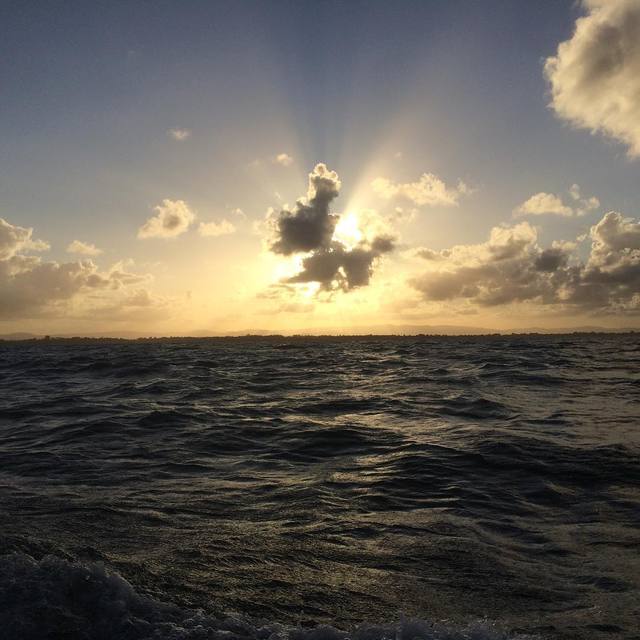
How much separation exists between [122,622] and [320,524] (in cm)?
315

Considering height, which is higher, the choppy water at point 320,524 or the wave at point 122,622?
the wave at point 122,622

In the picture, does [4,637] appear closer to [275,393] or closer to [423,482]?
[423,482]

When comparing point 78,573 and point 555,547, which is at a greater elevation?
point 78,573

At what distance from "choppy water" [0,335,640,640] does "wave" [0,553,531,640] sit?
16 mm

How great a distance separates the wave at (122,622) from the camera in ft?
12.7

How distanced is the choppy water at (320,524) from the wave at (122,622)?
2 centimetres

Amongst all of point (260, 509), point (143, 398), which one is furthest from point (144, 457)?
point (143, 398)

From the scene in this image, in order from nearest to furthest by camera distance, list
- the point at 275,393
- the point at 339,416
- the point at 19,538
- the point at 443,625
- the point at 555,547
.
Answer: the point at 443,625 < the point at 19,538 < the point at 555,547 < the point at 339,416 < the point at 275,393

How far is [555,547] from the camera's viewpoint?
609cm

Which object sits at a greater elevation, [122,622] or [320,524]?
[122,622]

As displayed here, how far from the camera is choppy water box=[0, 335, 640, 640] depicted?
14.1 feet

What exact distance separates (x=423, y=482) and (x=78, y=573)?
592 cm

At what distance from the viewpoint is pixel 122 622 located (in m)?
4.00

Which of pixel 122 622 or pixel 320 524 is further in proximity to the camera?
pixel 320 524
